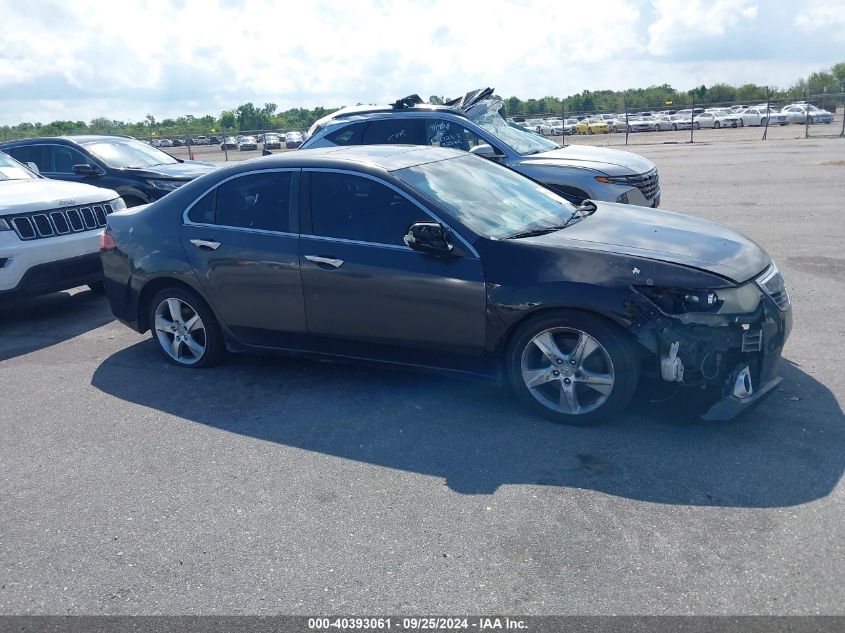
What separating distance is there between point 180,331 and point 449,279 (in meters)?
2.46

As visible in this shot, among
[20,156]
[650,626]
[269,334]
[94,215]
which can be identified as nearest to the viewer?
[650,626]

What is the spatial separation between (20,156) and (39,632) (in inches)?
421

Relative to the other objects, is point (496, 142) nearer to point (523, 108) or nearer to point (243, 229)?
point (243, 229)

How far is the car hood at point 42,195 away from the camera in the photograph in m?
7.77

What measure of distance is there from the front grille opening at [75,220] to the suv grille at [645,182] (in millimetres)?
5971

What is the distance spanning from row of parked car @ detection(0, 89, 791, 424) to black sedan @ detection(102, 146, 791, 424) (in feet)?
0.04

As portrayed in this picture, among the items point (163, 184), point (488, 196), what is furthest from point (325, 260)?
point (163, 184)

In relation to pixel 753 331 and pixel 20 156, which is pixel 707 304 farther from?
pixel 20 156

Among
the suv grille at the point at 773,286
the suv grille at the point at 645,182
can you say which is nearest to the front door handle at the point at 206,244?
the suv grille at the point at 773,286

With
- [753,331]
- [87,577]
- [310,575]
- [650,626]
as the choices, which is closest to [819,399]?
[753,331]

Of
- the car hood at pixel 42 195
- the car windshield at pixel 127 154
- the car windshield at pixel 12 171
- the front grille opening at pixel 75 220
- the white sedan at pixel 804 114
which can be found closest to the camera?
the car hood at pixel 42 195

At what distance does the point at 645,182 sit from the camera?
32.3 feet

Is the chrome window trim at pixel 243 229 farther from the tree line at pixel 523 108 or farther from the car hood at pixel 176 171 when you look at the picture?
the tree line at pixel 523 108

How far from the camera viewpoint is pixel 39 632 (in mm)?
3219
